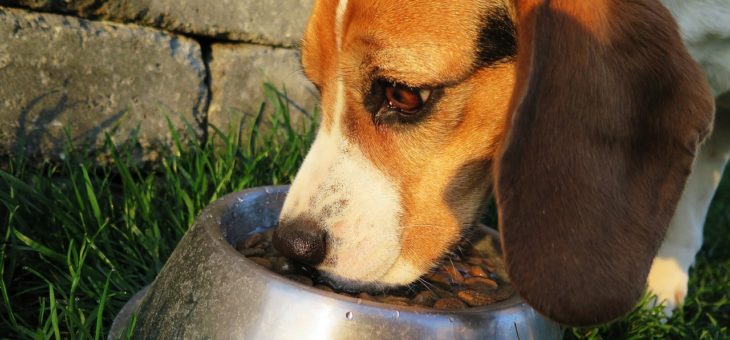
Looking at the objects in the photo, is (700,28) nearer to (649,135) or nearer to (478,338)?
(649,135)

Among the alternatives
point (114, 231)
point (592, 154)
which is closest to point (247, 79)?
point (114, 231)

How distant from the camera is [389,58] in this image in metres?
1.92

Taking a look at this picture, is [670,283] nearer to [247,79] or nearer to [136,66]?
[247,79]

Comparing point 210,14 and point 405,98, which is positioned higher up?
point 405,98

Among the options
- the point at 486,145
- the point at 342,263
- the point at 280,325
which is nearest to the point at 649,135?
the point at 486,145

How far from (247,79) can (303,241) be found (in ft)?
5.47

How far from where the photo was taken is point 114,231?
8.76ft

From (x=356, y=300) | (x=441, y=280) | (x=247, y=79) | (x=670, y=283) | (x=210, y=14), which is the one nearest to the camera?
(x=356, y=300)

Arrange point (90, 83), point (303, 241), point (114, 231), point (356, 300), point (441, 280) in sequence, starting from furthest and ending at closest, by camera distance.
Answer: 1. point (90, 83)
2. point (114, 231)
3. point (441, 280)
4. point (303, 241)
5. point (356, 300)

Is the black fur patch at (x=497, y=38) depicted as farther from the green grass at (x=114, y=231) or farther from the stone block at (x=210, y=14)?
the stone block at (x=210, y=14)

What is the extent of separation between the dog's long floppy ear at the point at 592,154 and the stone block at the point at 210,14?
6.02 ft

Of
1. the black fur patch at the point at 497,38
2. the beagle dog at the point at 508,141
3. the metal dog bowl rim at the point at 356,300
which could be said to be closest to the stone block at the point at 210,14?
the beagle dog at the point at 508,141

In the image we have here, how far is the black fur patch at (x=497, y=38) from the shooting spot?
2.00m

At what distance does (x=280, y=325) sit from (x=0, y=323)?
1.02m
